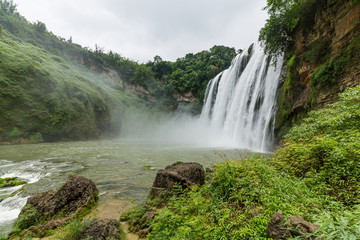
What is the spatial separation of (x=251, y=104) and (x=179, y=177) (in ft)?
42.1

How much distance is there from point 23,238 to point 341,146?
6008 mm

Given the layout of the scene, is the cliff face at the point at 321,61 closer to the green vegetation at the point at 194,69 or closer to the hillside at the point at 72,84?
the hillside at the point at 72,84

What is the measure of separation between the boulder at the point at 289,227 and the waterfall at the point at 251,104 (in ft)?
37.9

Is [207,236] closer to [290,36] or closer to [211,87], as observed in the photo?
[290,36]

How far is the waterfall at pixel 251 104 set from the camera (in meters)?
12.6

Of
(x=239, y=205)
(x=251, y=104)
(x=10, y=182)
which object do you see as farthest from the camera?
(x=251, y=104)

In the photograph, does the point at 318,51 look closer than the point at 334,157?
No

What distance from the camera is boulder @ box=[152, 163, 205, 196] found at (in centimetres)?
425

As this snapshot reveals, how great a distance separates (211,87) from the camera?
88.4ft

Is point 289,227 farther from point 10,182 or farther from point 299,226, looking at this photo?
point 10,182

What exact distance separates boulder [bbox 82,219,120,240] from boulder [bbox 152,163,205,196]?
156 centimetres

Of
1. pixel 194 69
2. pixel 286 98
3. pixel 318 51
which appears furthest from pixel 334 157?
pixel 194 69

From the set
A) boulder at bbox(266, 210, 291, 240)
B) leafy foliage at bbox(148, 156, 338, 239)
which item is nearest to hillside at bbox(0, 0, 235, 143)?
leafy foliage at bbox(148, 156, 338, 239)

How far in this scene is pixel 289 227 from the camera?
1.57 meters
